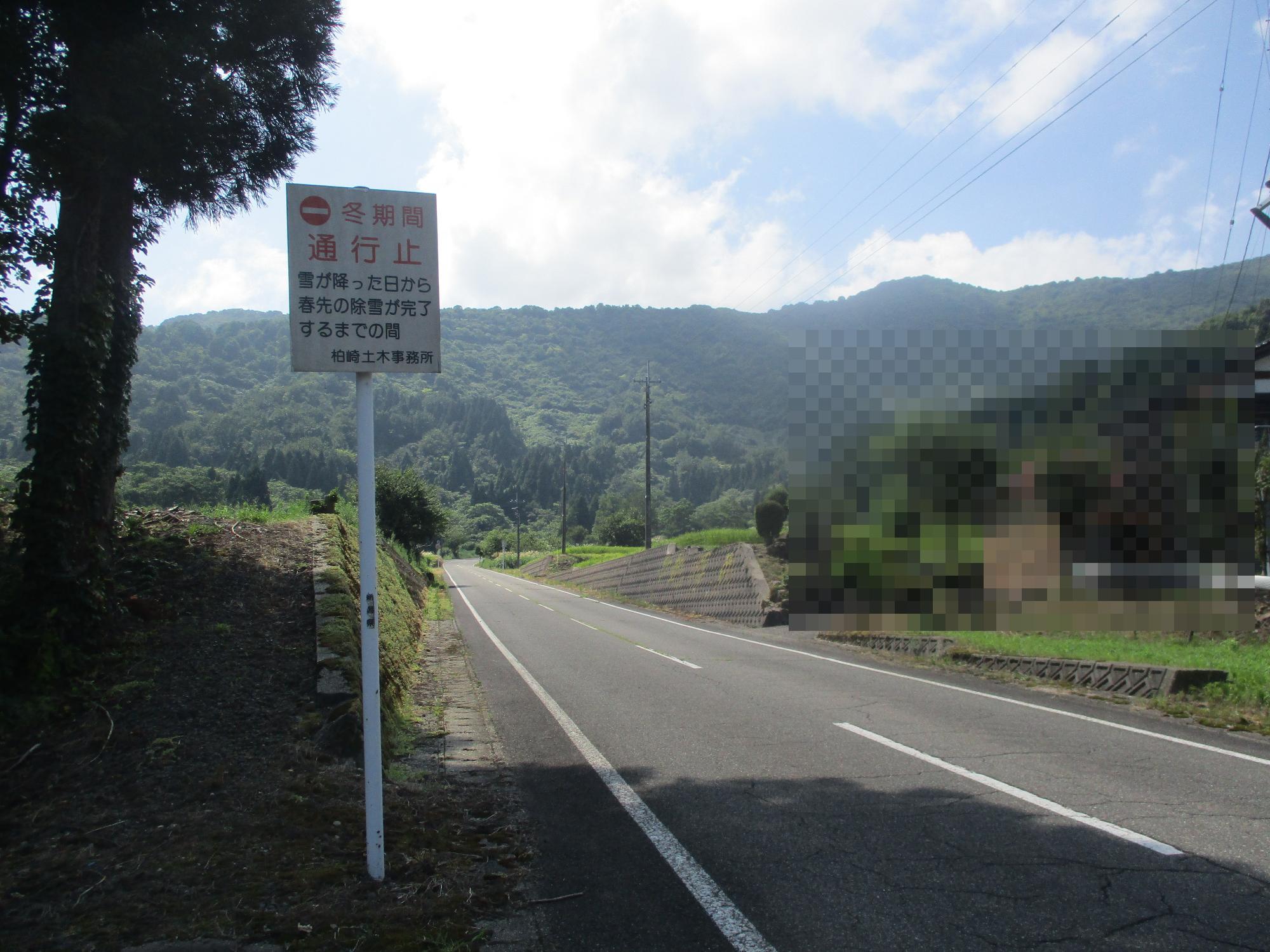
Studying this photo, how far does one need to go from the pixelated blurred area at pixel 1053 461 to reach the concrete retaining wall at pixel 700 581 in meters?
7.97

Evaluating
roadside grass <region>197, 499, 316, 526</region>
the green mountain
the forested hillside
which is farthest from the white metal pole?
the green mountain

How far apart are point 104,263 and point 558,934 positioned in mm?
8112

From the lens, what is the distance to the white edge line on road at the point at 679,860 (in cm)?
344

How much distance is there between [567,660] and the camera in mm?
13375

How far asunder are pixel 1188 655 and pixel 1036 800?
6667 millimetres

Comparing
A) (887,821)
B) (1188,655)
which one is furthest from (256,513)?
(1188,655)

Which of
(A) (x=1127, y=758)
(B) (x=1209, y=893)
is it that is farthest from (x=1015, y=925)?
(A) (x=1127, y=758)

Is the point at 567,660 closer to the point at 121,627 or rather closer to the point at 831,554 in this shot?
the point at 831,554

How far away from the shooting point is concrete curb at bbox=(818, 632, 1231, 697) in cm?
841

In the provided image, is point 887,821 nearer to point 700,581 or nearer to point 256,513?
point 256,513

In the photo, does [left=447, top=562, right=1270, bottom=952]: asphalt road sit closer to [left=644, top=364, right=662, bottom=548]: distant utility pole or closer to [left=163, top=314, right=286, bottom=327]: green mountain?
[left=644, top=364, right=662, bottom=548]: distant utility pole

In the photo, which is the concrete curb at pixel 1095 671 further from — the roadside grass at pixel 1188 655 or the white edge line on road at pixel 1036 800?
the white edge line on road at pixel 1036 800

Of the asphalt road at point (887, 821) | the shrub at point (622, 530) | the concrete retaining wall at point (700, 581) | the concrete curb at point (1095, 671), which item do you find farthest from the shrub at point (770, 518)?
the shrub at point (622, 530)

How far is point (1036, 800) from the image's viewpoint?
5141mm
